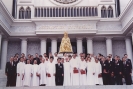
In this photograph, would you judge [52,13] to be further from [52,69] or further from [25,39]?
[52,69]

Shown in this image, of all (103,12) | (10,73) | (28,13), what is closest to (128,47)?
(103,12)

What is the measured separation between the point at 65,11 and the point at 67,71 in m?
10.9

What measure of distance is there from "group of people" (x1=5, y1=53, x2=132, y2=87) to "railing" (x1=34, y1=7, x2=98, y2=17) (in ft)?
32.7

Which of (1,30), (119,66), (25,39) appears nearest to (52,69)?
(119,66)

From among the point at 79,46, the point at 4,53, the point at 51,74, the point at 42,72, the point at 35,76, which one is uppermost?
the point at 79,46

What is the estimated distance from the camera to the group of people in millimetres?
12281

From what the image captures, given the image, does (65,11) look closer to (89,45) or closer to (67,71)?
(89,45)

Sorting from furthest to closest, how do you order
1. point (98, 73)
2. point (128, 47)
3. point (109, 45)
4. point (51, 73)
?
point (109, 45) < point (128, 47) < point (98, 73) < point (51, 73)

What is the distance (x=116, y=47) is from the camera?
2264 centimetres

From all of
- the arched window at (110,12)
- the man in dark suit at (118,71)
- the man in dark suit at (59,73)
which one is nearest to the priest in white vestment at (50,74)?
the man in dark suit at (59,73)

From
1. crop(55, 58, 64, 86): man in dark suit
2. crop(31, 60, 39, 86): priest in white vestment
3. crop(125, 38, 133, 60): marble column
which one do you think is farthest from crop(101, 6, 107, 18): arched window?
crop(31, 60, 39, 86): priest in white vestment

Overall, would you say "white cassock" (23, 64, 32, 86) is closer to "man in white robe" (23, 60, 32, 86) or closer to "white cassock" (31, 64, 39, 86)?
"man in white robe" (23, 60, 32, 86)

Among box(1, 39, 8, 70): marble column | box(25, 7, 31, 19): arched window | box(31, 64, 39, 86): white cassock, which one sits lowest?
box(31, 64, 39, 86): white cassock

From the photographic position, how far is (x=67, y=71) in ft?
40.4
